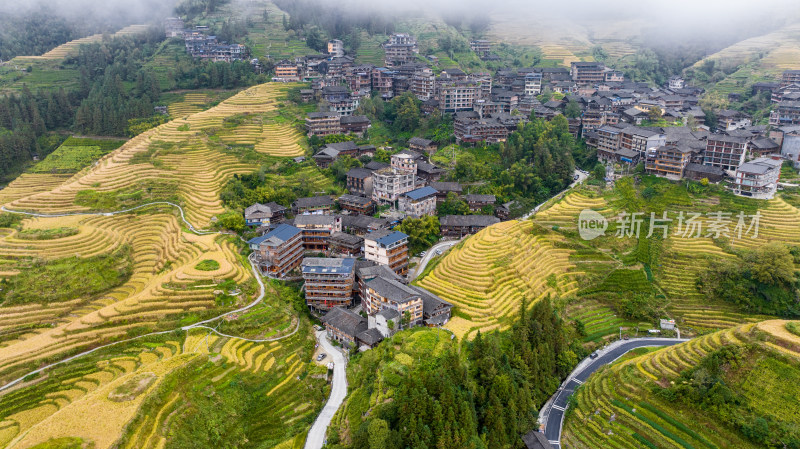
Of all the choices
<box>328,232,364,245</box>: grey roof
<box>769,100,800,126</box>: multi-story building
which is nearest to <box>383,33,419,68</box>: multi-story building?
<box>328,232,364,245</box>: grey roof

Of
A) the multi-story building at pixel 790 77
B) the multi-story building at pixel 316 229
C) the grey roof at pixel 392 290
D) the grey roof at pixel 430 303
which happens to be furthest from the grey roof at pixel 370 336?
the multi-story building at pixel 790 77

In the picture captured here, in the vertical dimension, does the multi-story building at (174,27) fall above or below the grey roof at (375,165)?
above

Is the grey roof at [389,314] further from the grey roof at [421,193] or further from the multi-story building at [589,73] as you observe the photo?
the multi-story building at [589,73]

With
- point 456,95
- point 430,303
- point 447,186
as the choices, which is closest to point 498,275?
point 430,303

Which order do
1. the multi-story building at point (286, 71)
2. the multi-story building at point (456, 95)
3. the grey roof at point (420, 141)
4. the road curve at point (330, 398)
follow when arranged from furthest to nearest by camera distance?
the multi-story building at point (286, 71) → the multi-story building at point (456, 95) → the grey roof at point (420, 141) → the road curve at point (330, 398)

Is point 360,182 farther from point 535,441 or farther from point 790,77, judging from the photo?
point 790,77

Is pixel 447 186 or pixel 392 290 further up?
pixel 447 186

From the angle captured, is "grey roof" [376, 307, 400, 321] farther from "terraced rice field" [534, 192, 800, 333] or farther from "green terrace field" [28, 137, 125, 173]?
"green terrace field" [28, 137, 125, 173]

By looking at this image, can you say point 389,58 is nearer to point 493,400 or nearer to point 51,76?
point 51,76
